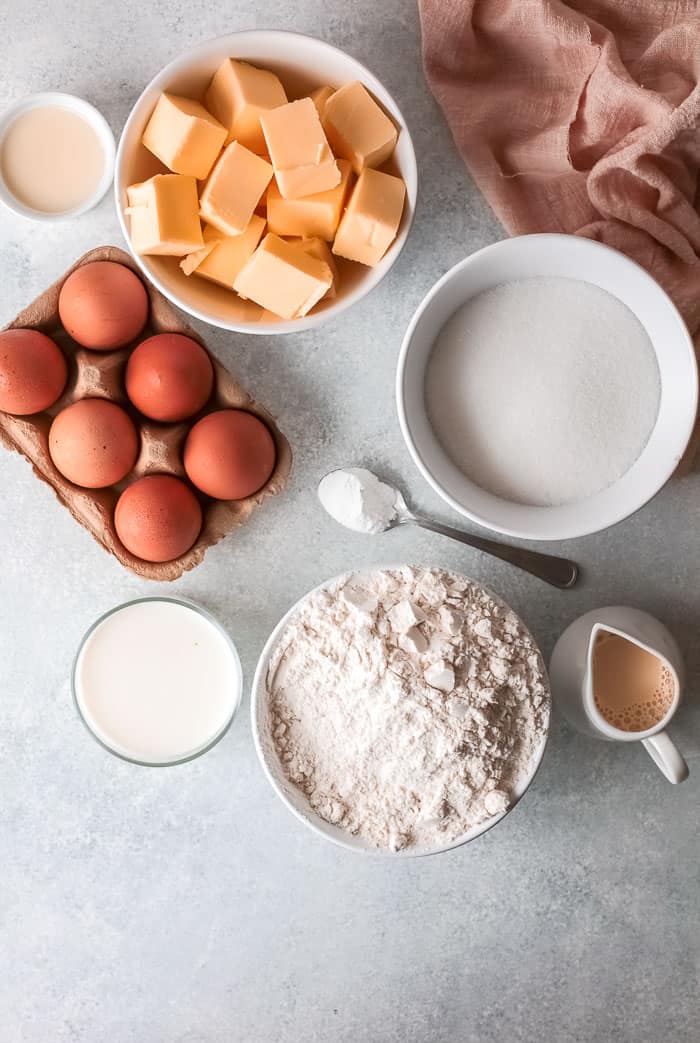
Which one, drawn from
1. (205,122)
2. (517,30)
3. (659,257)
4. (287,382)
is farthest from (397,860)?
(517,30)

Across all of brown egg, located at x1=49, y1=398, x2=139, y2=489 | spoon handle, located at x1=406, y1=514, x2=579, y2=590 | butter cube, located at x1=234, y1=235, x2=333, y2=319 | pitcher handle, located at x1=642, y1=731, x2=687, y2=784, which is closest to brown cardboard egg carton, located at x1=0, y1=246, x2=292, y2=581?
brown egg, located at x1=49, y1=398, x2=139, y2=489

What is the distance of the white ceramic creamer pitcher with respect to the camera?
111cm

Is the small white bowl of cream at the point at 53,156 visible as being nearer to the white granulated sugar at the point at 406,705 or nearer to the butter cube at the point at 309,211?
the butter cube at the point at 309,211

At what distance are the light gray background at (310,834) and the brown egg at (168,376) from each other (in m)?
0.13

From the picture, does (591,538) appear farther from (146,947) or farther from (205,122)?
(146,947)

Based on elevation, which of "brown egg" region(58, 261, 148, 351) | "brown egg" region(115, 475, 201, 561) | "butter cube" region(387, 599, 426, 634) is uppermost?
"brown egg" region(58, 261, 148, 351)

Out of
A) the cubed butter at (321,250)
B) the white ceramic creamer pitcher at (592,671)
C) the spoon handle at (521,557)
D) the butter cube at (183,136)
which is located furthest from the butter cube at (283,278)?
the white ceramic creamer pitcher at (592,671)

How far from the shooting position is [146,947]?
1352 millimetres

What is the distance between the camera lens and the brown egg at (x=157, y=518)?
113cm

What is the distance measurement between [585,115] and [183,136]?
57 centimetres

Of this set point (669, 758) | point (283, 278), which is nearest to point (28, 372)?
point (283, 278)

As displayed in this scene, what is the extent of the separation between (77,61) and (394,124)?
19.5 inches

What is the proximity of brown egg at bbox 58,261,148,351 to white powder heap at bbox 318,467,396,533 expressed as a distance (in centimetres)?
35

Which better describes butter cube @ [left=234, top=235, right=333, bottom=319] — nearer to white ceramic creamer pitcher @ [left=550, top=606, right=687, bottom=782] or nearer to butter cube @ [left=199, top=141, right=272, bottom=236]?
butter cube @ [left=199, top=141, right=272, bottom=236]
